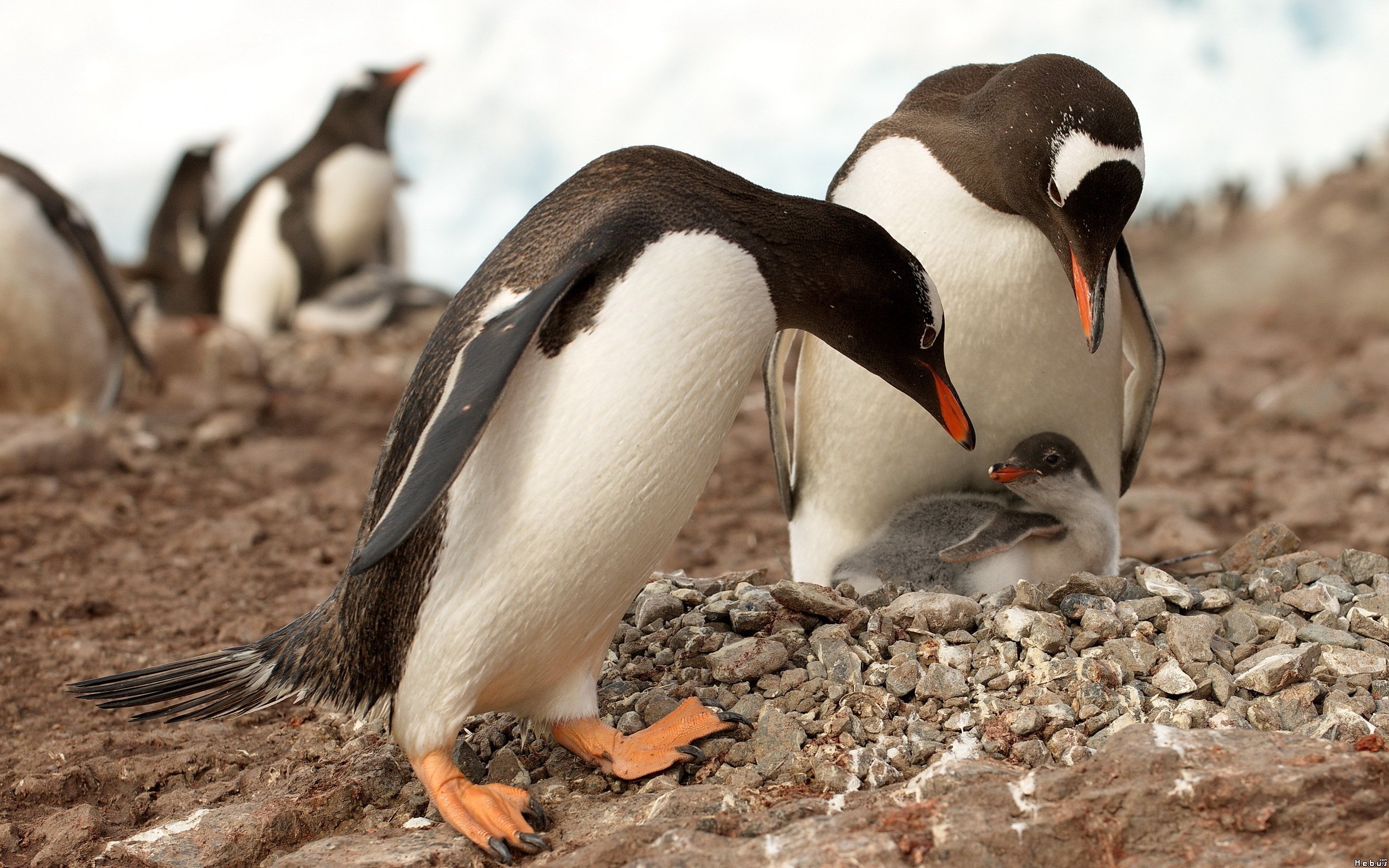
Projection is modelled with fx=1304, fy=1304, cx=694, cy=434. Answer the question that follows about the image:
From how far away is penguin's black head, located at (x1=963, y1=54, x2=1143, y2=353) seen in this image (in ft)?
9.57

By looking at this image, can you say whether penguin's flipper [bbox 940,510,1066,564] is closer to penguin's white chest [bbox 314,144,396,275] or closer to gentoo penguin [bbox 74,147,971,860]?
gentoo penguin [bbox 74,147,971,860]

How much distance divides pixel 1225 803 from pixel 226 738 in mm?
2509

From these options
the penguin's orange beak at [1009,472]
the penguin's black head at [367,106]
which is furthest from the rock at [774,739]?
the penguin's black head at [367,106]

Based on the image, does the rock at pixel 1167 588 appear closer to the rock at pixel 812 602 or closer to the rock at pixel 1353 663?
the rock at pixel 1353 663

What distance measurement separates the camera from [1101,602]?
9.96 ft

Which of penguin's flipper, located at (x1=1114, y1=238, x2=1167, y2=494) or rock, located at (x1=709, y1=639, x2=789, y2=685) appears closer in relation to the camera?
rock, located at (x1=709, y1=639, x2=789, y2=685)

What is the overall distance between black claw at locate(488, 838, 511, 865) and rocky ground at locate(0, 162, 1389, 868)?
5 centimetres

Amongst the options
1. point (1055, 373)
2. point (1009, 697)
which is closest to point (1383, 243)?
point (1055, 373)

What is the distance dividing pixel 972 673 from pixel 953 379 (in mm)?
857

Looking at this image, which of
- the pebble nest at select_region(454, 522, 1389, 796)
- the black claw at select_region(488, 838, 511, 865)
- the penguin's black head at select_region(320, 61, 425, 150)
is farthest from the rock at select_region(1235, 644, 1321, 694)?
the penguin's black head at select_region(320, 61, 425, 150)

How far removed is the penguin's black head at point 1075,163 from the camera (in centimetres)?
292

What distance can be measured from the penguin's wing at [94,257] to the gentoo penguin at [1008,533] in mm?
4984

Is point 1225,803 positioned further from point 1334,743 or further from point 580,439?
point 580,439

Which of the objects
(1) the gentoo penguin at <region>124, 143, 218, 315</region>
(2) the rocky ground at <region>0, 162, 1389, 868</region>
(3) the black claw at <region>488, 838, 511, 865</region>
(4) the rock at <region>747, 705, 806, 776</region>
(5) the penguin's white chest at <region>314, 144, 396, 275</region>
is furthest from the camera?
(1) the gentoo penguin at <region>124, 143, 218, 315</region>
